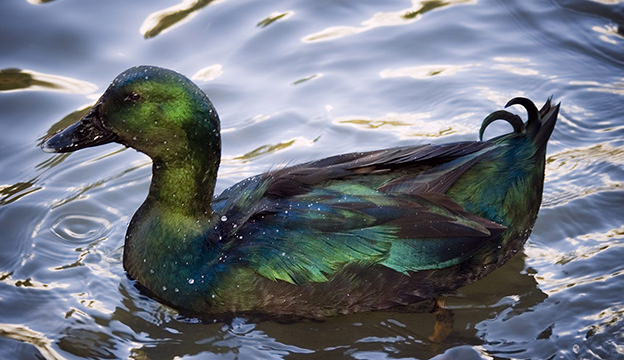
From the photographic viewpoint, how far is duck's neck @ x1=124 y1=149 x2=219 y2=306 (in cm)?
520

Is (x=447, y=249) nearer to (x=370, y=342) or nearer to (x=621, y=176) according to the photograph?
(x=370, y=342)

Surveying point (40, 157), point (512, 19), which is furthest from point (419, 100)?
point (40, 157)

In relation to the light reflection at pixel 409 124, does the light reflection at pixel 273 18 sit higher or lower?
higher

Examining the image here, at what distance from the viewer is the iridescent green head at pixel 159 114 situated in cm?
509

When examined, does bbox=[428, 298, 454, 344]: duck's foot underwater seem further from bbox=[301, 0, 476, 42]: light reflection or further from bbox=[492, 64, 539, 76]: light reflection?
bbox=[301, 0, 476, 42]: light reflection

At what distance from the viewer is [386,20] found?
828 centimetres

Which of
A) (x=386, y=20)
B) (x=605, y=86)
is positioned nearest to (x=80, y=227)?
(x=386, y=20)

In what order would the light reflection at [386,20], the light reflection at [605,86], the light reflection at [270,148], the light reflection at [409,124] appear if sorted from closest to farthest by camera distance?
1. the light reflection at [270,148]
2. the light reflection at [409,124]
3. the light reflection at [605,86]
4. the light reflection at [386,20]

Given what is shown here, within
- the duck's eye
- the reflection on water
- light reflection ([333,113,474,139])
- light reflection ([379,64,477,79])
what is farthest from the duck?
the reflection on water

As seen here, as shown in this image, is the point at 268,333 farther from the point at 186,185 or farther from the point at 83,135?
the point at 83,135

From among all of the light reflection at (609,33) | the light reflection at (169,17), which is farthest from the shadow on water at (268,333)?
the light reflection at (609,33)

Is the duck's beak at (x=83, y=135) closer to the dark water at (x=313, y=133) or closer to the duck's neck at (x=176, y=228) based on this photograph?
the duck's neck at (x=176, y=228)

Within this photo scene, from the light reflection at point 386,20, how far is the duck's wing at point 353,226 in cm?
303

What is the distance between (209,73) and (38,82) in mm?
1376
